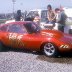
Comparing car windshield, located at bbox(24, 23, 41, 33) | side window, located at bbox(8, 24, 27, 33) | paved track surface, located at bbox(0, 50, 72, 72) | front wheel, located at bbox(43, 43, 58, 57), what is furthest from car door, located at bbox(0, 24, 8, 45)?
front wheel, located at bbox(43, 43, 58, 57)

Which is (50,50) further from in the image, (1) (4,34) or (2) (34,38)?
(1) (4,34)

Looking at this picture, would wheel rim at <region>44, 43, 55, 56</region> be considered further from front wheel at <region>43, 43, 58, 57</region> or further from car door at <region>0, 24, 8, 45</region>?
car door at <region>0, 24, 8, 45</region>

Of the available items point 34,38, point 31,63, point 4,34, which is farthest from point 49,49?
point 4,34

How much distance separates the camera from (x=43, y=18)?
60.1 feet

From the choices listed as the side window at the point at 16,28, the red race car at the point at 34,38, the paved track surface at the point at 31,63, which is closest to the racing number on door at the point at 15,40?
the red race car at the point at 34,38

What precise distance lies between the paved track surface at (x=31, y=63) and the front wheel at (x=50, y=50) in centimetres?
20

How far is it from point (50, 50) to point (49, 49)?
63 millimetres

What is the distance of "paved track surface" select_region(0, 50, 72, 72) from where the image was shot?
821 cm

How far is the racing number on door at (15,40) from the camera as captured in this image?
1097 centimetres

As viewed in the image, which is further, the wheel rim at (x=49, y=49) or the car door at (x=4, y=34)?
the car door at (x=4, y=34)

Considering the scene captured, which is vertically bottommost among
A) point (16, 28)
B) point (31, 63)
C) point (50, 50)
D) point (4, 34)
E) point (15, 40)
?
point (31, 63)

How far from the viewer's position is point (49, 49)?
10.2 m

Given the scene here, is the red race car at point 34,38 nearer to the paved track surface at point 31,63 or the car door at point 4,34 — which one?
the car door at point 4,34

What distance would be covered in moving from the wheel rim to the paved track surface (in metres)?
0.21
